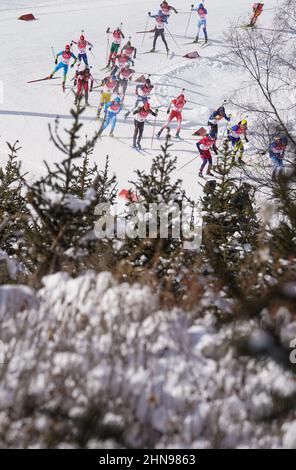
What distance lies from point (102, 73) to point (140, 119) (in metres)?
6.29

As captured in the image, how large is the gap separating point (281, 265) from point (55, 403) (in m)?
2.17

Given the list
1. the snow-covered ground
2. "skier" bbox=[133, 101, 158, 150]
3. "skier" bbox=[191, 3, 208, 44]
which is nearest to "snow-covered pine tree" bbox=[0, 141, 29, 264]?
the snow-covered ground

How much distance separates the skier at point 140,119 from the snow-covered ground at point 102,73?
0.31 m

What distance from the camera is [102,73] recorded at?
19.8 m

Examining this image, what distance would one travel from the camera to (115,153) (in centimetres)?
1454

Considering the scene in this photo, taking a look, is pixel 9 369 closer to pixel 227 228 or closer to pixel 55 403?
pixel 55 403

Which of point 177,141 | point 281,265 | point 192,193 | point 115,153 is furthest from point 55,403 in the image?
point 177,141

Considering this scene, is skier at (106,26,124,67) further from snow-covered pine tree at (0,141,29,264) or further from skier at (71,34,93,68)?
snow-covered pine tree at (0,141,29,264)

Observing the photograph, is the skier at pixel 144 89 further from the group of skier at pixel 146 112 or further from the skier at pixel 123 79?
the skier at pixel 123 79

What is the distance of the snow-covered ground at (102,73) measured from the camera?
1463cm

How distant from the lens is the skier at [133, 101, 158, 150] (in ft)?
47.1

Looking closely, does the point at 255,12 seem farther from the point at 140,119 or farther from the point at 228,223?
the point at 228,223

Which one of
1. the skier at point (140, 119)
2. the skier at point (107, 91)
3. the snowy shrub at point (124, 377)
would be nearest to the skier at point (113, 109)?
the skier at point (107, 91)
